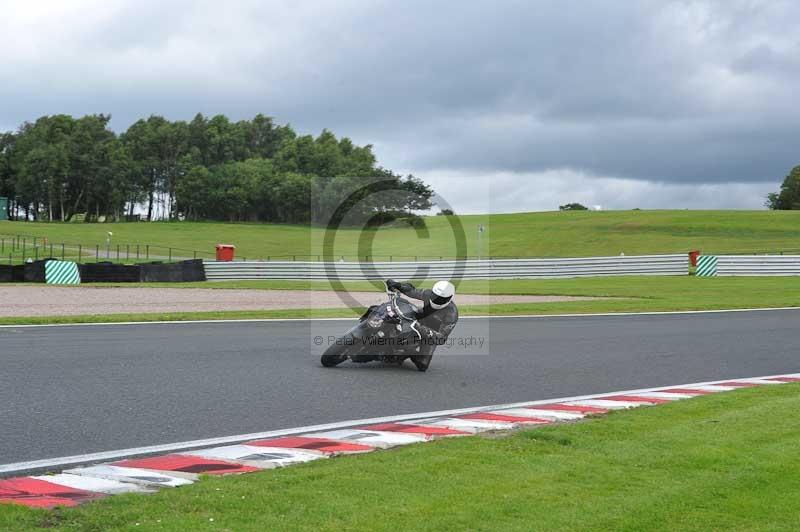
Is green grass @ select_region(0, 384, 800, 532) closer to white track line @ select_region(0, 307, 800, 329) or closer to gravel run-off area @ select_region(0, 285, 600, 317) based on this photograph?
white track line @ select_region(0, 307, 800, 329)

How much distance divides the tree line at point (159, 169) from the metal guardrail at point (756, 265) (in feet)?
186

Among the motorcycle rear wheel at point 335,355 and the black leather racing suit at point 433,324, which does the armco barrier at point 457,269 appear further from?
the black leather racing suit at point 433,324

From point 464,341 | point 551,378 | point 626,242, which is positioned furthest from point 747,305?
point 626,242

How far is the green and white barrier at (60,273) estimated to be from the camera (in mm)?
32688

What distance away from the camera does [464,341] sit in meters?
15.4

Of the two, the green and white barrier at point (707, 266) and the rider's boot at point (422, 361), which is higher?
the green and white barrier at point (707, 266)

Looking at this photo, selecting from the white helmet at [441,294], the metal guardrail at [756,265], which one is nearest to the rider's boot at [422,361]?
the white helmet at [441,294]

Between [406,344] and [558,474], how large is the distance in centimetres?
556

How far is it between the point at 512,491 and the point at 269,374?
19.5 feet

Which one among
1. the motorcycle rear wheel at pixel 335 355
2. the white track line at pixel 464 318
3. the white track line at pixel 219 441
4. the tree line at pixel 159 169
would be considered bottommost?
the white track line at pixel 219 441

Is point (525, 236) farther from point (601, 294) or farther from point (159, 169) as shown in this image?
point (159, 169)

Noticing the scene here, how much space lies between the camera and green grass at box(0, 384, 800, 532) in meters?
4.81

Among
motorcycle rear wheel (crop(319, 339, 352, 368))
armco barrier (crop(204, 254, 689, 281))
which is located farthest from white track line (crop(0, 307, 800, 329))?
armco barrier (crop(204, 254, 689, 281))

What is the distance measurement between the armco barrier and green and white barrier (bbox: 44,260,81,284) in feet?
18.6
